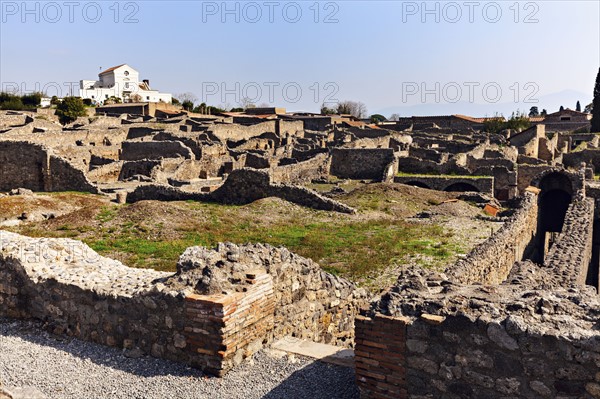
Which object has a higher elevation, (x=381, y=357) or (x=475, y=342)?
(x=475, y=342)

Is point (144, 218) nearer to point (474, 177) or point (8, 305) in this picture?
point (8, 305)

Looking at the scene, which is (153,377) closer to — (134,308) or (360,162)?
(134,308)

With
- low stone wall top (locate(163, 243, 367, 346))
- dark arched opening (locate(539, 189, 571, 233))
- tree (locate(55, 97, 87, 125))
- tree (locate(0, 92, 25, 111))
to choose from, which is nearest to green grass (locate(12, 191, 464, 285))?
low stone wall top (locate(163, 243, 367, 346))

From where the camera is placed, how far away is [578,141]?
5475 cm

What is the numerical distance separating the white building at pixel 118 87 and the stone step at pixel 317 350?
295 ft

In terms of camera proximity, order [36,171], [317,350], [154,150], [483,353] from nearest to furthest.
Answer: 1. [483,353]
2. [317,350]
3. [36,171]
4. [154,150]

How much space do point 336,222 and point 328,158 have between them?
14.9 meters

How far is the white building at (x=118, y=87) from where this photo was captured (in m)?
93.2

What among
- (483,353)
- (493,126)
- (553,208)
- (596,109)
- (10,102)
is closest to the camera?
(483,353)

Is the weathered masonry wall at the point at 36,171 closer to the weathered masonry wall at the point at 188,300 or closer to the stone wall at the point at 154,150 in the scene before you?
the stone wall at the point at 154,150

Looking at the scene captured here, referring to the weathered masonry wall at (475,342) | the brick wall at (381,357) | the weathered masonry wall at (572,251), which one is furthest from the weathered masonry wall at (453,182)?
the brick wall at (381,357)

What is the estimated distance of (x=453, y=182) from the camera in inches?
1142

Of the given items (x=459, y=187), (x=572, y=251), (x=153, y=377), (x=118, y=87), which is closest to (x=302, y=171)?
(x=459, y=187)

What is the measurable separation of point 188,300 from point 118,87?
9718cm
